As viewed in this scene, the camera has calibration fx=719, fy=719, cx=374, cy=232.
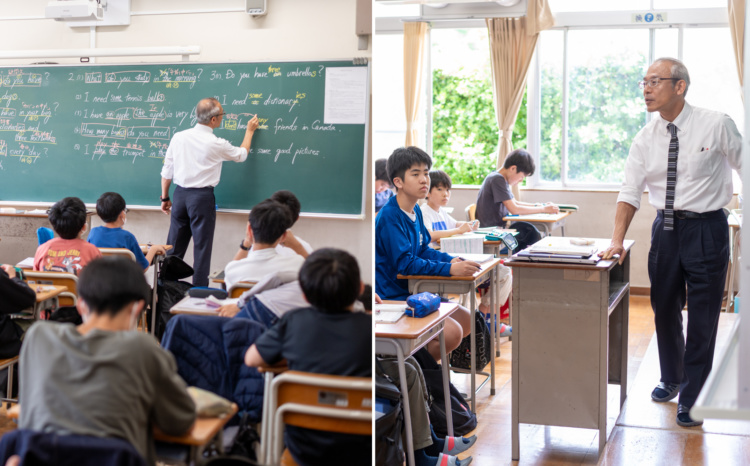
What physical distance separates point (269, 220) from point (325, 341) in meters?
0.26

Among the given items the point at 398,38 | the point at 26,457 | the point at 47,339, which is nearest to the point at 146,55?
→ the point at 47,339

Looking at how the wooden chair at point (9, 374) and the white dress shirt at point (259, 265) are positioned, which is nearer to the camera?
the wooden chair at point (9, 374)

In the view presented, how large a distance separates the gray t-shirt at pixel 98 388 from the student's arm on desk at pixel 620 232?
2.38m

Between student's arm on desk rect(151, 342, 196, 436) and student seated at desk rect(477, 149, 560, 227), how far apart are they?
4775 millimetres

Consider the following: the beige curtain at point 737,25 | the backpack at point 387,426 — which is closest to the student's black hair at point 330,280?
the backpack at point 387,426

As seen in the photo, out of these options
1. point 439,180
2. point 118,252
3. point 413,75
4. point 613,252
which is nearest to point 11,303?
point 118,252

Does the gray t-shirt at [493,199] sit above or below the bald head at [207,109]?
below

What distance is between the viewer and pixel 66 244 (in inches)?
52.8

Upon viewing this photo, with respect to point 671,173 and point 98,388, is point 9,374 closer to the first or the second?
point 98,388

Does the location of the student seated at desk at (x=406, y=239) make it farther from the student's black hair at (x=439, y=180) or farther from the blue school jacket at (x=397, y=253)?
the student's black hair at (x=439, y=180)

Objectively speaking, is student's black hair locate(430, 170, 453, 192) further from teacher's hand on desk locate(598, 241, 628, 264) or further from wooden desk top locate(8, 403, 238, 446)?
wooden desk top locate(8, 403, 238, 446)

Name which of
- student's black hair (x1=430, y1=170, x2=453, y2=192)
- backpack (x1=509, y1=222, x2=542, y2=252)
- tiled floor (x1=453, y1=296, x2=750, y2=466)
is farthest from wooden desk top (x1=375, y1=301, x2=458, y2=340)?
backpack (x1=509, y1=222, x2=542, y2=252)

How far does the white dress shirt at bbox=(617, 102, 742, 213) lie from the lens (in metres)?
3.29

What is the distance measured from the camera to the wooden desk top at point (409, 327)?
7.67 ft
